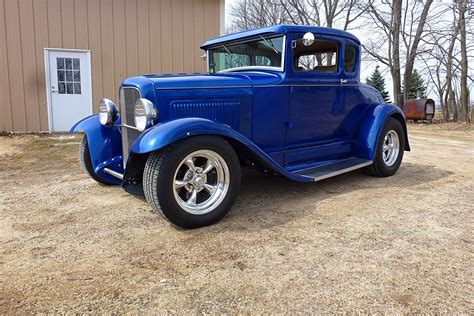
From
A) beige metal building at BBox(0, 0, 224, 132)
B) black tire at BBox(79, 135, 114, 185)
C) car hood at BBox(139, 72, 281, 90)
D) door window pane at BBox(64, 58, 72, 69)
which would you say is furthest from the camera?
door window pane at BBox(64, 58, 72, 69)

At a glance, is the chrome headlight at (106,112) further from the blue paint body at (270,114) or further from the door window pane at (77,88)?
the door window pane at (77,88)

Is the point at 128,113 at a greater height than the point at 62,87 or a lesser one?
lesser

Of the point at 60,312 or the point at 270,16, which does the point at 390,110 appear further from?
the point at 270,16

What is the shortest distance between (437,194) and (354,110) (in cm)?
133

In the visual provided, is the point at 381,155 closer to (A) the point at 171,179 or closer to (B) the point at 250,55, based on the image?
(B) the point at 250,55

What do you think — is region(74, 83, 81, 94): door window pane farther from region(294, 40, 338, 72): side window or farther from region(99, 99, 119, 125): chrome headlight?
region(294, 40, 338, 72): side window

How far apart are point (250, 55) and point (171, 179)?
188cm

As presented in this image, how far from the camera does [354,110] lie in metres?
4.54

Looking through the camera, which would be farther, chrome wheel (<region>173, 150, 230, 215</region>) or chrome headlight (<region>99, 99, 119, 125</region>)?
chrome headlight (<region>99, 99, 119, 125</region>)

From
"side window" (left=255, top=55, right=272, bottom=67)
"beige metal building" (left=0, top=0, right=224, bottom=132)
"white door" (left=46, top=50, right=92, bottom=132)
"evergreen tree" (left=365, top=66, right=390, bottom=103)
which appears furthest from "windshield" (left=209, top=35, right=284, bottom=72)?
"evergreen tree" (left=365, top=66, right=390, bottom=103)

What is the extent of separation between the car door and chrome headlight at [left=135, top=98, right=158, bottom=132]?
145 centimetres

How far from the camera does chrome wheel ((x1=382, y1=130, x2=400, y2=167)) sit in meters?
4.80

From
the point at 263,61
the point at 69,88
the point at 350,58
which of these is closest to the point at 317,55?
the point at 350,58

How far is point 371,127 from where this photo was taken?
4.46 metres
